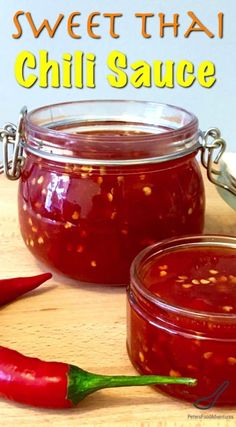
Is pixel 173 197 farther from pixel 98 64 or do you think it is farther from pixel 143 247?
pixel 98 64

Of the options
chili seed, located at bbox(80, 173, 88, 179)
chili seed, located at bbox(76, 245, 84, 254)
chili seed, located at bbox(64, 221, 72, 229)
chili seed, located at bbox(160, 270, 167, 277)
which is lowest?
chili seed, located at bbox(76, 245, 84, 254)

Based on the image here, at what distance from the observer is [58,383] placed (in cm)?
68

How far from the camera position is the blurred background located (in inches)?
87.1

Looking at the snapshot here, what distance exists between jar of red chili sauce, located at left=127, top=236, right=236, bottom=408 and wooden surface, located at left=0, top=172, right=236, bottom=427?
0.02 metres

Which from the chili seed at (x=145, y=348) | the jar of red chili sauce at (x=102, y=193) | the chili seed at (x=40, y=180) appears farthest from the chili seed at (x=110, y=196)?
the chili seed at (x=145, y=348)

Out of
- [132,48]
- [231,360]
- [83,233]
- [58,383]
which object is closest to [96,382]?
[58,383]

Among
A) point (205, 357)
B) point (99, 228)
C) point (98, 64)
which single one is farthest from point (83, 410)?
point (98, 64)

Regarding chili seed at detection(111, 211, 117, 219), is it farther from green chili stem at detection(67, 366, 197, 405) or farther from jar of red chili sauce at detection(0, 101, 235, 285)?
green chili stem at detection(67, 366, 197, 405)

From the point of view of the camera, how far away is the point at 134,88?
2346mm

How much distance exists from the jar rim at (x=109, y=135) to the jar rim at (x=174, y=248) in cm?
12

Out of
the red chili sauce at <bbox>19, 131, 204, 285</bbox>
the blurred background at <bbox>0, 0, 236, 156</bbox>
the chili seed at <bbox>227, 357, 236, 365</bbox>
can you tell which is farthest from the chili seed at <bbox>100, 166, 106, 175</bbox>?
the blurred background at <bbox>0, 0, 236, 156</bbox>

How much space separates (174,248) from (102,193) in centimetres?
12

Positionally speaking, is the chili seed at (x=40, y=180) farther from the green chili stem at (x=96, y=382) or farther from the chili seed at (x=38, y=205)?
the green chili stem at (x=96, y=382)

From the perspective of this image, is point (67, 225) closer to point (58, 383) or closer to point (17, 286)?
point (17, 286)
